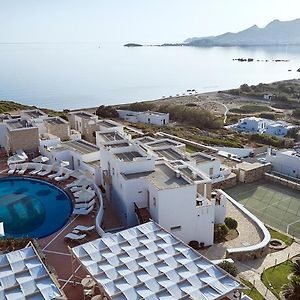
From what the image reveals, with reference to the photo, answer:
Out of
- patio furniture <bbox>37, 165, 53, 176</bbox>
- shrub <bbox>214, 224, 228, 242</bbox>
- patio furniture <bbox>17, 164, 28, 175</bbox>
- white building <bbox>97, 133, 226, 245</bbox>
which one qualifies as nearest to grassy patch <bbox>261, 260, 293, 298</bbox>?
shrub <bbox>214, 224, 228, 242</bbox>

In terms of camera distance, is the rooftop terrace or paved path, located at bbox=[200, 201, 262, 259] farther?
the rooftop terrace

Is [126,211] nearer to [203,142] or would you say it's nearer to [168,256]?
[168,256]

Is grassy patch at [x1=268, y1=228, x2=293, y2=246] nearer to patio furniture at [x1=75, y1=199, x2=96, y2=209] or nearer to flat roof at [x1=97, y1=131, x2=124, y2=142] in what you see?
patio furniture at [x1=75, y1=199, x2=96, y2=209]

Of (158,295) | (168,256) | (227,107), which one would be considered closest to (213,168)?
(168,256)

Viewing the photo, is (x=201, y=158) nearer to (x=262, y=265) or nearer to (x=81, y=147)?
(x=81, y=147)

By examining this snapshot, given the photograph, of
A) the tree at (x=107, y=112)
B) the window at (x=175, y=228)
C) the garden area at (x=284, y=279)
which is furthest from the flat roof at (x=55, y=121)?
the tree at (x=107, y=112)

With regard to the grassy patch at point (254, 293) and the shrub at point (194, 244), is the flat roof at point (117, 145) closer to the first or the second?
the shrub at point (194, 244)
